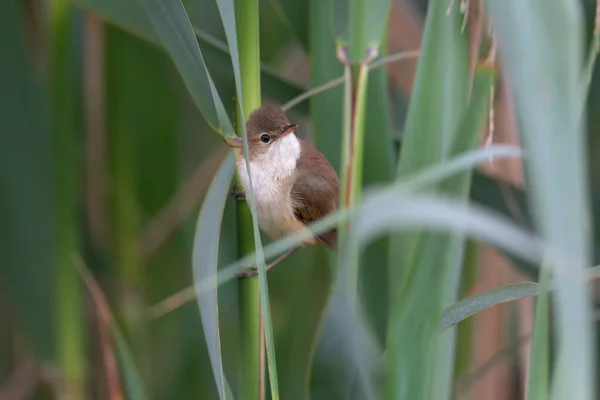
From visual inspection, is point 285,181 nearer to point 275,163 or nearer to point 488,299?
point 275,163

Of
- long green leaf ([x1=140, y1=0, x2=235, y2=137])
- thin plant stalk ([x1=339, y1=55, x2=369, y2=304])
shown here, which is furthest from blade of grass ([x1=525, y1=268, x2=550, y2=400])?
long green leaf ([x1=140, y1=0, x2=235, y2=137])

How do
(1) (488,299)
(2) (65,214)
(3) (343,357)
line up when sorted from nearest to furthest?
(3) (343,357) → (1) (488,299) → (2) (65,214)

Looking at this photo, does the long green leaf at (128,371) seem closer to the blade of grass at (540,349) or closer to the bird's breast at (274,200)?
the bird's breast at (274,200)

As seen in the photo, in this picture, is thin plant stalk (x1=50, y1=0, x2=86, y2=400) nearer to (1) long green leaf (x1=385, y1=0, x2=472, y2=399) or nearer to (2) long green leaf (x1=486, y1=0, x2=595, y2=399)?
(1) long green leaf (x1=385, y1=0, x2=472, y2=399)

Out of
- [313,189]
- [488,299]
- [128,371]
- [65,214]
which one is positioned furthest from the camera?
[313,189]

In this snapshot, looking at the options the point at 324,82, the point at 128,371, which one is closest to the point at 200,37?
the point at 324,82

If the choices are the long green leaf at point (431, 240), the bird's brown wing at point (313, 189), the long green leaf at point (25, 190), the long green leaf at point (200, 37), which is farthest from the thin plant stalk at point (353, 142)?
the long green leaf at point (25, 190)
